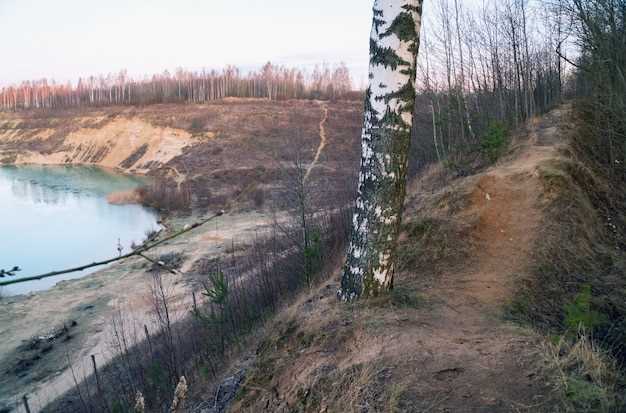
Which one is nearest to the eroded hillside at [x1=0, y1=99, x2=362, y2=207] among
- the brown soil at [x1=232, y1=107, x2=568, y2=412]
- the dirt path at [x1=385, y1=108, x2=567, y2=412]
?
the dirt path at [x1=385, y1=108, x2=567, y2=412]

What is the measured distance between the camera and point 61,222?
3062 centimetres

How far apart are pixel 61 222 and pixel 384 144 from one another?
30680mm

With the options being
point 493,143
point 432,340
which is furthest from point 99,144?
point 432,340

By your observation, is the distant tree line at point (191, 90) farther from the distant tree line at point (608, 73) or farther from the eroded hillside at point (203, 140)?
the distant tree line at point (608, 73)

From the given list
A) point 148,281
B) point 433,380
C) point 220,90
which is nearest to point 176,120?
point 220,90

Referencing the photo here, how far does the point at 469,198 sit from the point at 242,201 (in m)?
26.1

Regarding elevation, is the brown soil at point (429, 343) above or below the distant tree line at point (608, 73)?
below

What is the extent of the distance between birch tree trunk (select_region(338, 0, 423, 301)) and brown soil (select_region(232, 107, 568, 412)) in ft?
1.20

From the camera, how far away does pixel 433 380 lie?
3.53 metres

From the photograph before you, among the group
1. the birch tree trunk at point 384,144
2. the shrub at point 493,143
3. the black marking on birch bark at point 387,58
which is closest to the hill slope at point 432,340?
the birch tree trunk at point 384,144

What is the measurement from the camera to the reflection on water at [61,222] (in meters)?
23.1

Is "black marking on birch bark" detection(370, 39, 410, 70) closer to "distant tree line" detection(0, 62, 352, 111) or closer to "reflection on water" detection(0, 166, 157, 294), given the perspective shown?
"reflection on water" detection(0, 166, 157, 294)

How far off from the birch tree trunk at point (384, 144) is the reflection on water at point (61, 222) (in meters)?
19.0

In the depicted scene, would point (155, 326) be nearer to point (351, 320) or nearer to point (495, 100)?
point (351, 320)
